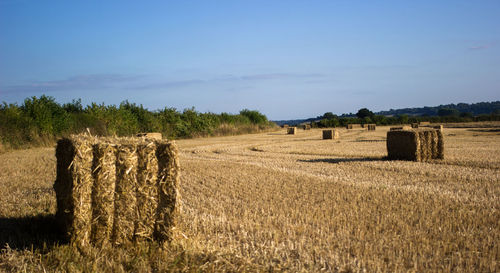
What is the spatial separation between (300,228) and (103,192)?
264 cm

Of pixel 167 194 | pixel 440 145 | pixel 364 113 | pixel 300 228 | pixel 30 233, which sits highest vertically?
pixel 364 113

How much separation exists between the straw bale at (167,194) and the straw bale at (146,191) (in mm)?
73

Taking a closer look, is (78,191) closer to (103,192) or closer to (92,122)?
(103,192)

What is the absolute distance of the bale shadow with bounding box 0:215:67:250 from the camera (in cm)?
468

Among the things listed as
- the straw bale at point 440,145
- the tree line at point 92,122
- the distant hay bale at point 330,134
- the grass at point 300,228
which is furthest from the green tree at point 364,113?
the grass at point 300,228

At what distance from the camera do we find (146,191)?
479cm

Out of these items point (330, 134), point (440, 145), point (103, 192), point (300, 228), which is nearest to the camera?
point (103, 192)

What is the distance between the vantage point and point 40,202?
6.82 metres

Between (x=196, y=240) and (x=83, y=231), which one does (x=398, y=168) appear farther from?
(x=83, y=231)

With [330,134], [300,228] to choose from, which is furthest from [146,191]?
[330,134]

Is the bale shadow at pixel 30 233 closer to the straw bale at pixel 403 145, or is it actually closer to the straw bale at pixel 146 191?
the straw bale at pixel 146 191

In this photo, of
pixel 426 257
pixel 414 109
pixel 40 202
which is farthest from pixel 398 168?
pixel 414 109

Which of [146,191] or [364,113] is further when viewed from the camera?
[364,113]

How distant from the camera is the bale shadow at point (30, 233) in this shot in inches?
184
